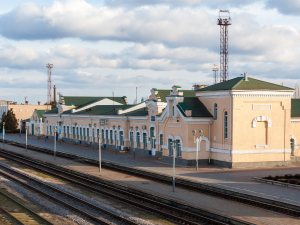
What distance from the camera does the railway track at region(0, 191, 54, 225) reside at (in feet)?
63.0

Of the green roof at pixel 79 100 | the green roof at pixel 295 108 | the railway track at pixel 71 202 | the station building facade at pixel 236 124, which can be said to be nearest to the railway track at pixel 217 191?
the station building facade at pixel 236 124

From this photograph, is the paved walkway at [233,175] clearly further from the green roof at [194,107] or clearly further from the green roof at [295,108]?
the green roof at [295,108]

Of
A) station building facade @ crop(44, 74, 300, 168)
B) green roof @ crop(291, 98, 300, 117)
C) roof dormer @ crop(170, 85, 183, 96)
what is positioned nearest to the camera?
station building facade @ crop(44, 74, 300, 168)

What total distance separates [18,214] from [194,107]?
2259 cm

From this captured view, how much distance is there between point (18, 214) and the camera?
20609 millimetres

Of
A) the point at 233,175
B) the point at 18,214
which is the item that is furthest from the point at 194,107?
the point at 18,214

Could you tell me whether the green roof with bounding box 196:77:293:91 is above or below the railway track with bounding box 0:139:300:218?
above

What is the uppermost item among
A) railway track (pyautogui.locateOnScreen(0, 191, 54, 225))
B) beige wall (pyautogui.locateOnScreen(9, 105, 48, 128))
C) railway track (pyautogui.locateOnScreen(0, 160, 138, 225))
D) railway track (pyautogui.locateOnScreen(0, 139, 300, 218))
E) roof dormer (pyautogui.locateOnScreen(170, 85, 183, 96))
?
roof dormer (pyautogui.locateOnScreen(170, 85, 183, 96))

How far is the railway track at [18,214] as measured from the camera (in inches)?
756

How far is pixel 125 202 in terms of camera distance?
23.1m

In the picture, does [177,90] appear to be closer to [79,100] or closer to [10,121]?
[79,100]

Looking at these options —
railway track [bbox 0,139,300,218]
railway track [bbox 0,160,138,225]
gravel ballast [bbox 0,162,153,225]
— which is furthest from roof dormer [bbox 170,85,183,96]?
railway track [bbox 0,160,138,225]

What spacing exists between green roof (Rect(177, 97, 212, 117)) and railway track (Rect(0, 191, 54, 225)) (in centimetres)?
1971

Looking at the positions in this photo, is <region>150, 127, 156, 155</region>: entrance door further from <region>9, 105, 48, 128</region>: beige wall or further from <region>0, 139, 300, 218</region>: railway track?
<region>9, 105, 48, 128</region>: beige wall
